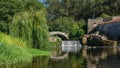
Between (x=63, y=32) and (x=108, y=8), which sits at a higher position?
(x=108, y=8)

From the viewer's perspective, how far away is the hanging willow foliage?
35.0m

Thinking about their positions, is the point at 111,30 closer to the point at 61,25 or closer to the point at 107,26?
the point at 107,26

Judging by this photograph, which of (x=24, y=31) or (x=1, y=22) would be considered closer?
(x=24, y=31)

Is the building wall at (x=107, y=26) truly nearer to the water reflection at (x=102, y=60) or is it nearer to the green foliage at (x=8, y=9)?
the green foliage at (x=8, y=9)

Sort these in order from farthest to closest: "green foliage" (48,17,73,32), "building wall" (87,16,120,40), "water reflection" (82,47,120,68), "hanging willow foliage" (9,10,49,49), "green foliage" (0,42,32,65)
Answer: "green foliage" (48,17,73,32) < "building wall" (87,16,120,40) < "hanging willow foliage" (9,10,49,49) < "green foliage" (0,42,32,65) < "water reflection" (82,47,120,68)

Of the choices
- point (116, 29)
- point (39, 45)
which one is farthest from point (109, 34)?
point (39, 45)

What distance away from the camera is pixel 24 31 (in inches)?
1380

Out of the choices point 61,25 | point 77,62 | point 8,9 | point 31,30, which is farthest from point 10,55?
point 61,25

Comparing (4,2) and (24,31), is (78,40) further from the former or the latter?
(24,31)

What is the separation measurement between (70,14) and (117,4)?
1371 centimetres

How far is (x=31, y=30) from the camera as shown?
3562cm

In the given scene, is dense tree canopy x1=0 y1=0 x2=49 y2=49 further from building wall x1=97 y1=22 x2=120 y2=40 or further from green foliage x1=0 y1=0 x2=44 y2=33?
building wall x1=97 y1=22 x2=120 y2=40

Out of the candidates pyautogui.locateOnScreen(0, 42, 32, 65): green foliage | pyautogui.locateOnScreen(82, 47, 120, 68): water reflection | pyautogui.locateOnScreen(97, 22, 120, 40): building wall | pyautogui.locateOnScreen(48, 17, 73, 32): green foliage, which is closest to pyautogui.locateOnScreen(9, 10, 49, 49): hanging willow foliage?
pyautogui.locateOnScreen(82, 47, 120, 68): water reflection

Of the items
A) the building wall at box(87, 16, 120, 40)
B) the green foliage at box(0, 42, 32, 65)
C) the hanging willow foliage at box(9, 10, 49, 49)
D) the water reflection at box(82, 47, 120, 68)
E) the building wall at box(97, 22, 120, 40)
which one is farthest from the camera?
the building wall at box(87, 16, 120, 40)
